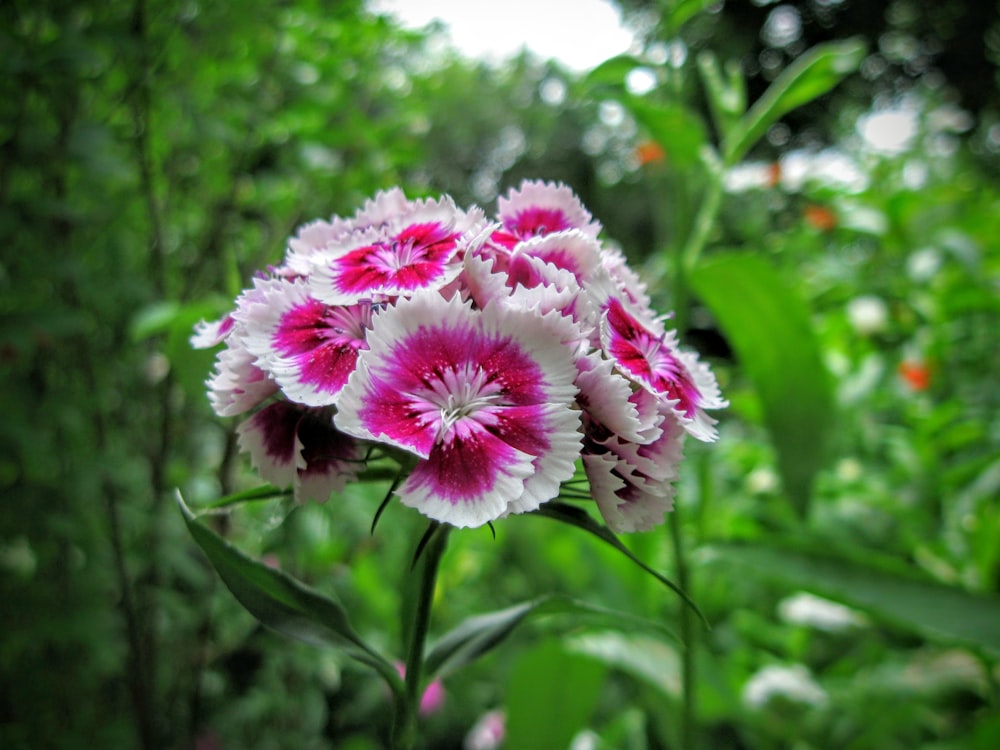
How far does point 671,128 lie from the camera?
72cm

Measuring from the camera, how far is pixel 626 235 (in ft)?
13.4

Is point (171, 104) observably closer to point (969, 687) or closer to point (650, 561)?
point (650, 561)

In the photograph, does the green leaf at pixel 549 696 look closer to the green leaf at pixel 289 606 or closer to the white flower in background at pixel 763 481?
the green leaf at pixel 289 606

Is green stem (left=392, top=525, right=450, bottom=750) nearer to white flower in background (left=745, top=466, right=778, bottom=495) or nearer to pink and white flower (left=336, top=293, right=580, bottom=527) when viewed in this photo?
pink and white flower (left=336, top=293, right=580, bottom=527)

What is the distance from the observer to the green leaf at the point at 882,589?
68cm

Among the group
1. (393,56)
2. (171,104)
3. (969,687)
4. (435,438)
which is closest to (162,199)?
(171,104)

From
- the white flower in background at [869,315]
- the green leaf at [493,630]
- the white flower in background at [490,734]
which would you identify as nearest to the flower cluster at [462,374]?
the green leaf at [493,630]

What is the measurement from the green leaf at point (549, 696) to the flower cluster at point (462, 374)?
478 mm

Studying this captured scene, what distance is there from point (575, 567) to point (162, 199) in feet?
3.35

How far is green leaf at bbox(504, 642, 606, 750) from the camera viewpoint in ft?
2.54

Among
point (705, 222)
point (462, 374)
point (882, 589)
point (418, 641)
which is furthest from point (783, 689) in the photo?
point (462, 374)

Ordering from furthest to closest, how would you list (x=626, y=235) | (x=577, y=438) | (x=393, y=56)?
(x=626, y=235)
(x=393, y=56)
(x=577, y=438)

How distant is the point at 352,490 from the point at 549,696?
1.51 feet

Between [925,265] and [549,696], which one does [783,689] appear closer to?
[549,696]
